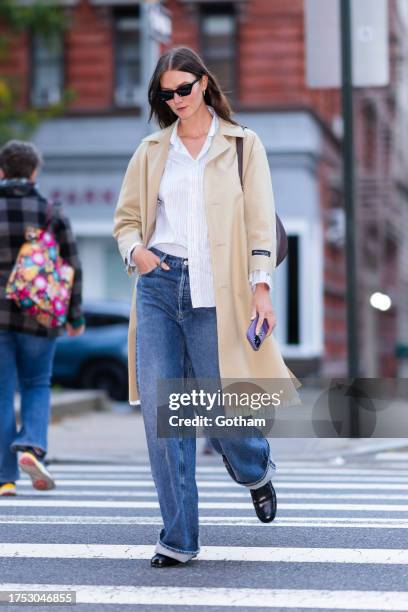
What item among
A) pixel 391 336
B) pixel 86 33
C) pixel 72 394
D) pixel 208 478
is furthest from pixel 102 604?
pixel 391 336

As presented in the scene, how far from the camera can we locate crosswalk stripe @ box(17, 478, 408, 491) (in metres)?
7.96

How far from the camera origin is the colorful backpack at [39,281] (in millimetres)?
7438

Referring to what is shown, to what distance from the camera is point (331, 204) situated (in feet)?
95.6

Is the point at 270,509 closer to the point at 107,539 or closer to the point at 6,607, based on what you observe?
the point at 107,539

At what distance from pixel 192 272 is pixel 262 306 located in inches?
11.7

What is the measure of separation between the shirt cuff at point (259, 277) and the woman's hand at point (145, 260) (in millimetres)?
325

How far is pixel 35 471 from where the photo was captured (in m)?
7.42

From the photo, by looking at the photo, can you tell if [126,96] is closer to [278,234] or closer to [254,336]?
[278,234]

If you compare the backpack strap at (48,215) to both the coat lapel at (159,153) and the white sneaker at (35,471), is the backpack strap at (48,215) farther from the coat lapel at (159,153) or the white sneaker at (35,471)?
the coat lapel at (159,153)

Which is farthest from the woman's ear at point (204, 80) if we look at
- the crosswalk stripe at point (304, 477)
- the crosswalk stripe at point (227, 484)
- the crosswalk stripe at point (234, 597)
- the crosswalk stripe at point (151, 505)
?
the crosswalk stripe at point (304, 477)

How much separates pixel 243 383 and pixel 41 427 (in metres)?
2.82

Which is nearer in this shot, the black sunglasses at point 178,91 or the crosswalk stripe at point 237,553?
the black sunglasses at point 178,91

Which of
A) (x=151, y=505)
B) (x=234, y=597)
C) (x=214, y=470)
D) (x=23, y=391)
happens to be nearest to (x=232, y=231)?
(x=234, y=597)

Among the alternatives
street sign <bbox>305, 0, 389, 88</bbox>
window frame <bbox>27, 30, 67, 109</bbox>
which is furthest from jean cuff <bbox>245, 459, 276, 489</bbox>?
window frame <bbox>27, 30, 67, 109</bbox>
